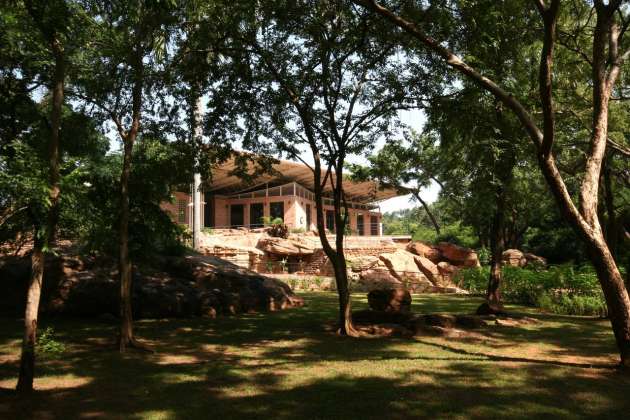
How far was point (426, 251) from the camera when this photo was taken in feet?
88.5

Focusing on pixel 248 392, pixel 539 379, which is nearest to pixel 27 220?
pixel 248 392

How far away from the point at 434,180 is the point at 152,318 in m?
23.5

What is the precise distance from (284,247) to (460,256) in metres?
9.58

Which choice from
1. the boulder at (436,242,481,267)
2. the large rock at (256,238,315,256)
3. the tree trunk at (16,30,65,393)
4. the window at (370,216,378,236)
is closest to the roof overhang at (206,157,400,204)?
the window at (370,216,378,236)

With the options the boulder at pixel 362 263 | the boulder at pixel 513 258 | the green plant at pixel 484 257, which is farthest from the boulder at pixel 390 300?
the green plant at pixel 484 257

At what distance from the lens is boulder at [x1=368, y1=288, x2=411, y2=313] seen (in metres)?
12.4

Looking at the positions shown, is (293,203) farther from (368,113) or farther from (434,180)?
(368,113)

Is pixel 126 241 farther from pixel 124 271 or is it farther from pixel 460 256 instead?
pixel 460 256

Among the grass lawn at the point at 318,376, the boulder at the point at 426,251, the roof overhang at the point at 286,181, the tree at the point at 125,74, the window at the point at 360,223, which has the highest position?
the roof overhang at the point at 286,181

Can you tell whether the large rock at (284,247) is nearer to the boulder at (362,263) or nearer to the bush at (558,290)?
the boulder at (362,263)

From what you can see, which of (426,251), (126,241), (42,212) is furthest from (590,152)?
(426,251)

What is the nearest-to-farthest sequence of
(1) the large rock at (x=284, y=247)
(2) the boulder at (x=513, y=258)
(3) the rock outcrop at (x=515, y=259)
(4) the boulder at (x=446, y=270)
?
(4) the boulder at (x=446, y=270) < (3) the rock outcrop at (x=515, y=259) < (2) the boulder at (x=513, y=258) < (1) the large rock at (x=284, y=247)

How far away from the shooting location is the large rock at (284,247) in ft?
90.6

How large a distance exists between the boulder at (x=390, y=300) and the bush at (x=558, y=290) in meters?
5.04
